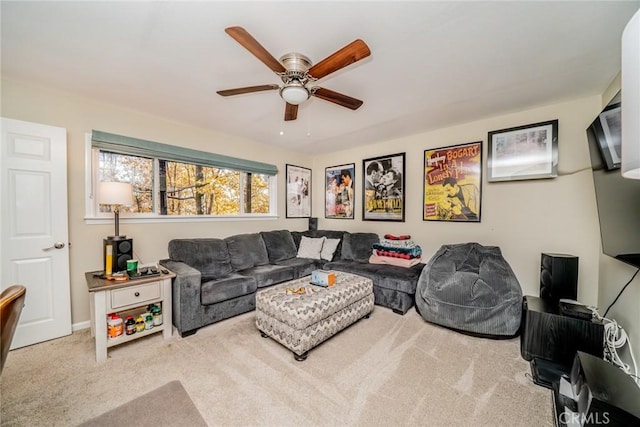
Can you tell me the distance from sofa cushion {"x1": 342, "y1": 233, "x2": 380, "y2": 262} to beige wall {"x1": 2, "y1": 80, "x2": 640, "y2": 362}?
0.82 metres

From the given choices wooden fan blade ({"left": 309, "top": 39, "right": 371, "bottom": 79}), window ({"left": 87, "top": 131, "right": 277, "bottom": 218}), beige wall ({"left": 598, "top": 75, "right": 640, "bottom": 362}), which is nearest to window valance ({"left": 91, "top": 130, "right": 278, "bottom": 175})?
window ({"left": 87, "top": 131, "right": 277, "bottom": 218})

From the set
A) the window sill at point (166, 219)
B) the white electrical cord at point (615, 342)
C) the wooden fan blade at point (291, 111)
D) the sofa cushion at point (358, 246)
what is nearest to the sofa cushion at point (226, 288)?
the window sill at point (166, 219)

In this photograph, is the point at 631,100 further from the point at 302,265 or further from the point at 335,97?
the point at 302,265

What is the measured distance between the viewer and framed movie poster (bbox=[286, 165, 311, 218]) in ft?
14.9

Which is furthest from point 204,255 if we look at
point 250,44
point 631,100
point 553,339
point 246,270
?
point 553,339

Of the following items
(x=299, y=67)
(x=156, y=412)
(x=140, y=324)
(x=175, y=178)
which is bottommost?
(x=156, y=412)

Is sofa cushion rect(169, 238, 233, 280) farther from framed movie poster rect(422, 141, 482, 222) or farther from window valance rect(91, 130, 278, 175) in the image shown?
framed movie poster rect(422, 141, 482, 222)

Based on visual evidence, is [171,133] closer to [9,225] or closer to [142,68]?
[142,68]

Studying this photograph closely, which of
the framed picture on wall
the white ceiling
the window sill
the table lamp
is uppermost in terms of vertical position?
the white ceiling

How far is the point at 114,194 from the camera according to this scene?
2.23 meters

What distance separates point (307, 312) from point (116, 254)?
1.97m

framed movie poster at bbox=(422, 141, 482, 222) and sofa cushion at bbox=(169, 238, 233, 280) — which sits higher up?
framed movie poster at bbox=(422, 141, 482, 222)

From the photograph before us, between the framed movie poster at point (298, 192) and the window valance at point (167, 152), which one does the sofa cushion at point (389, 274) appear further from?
the window valance at point (167, 152)

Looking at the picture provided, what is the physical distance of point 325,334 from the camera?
216 centimetres
